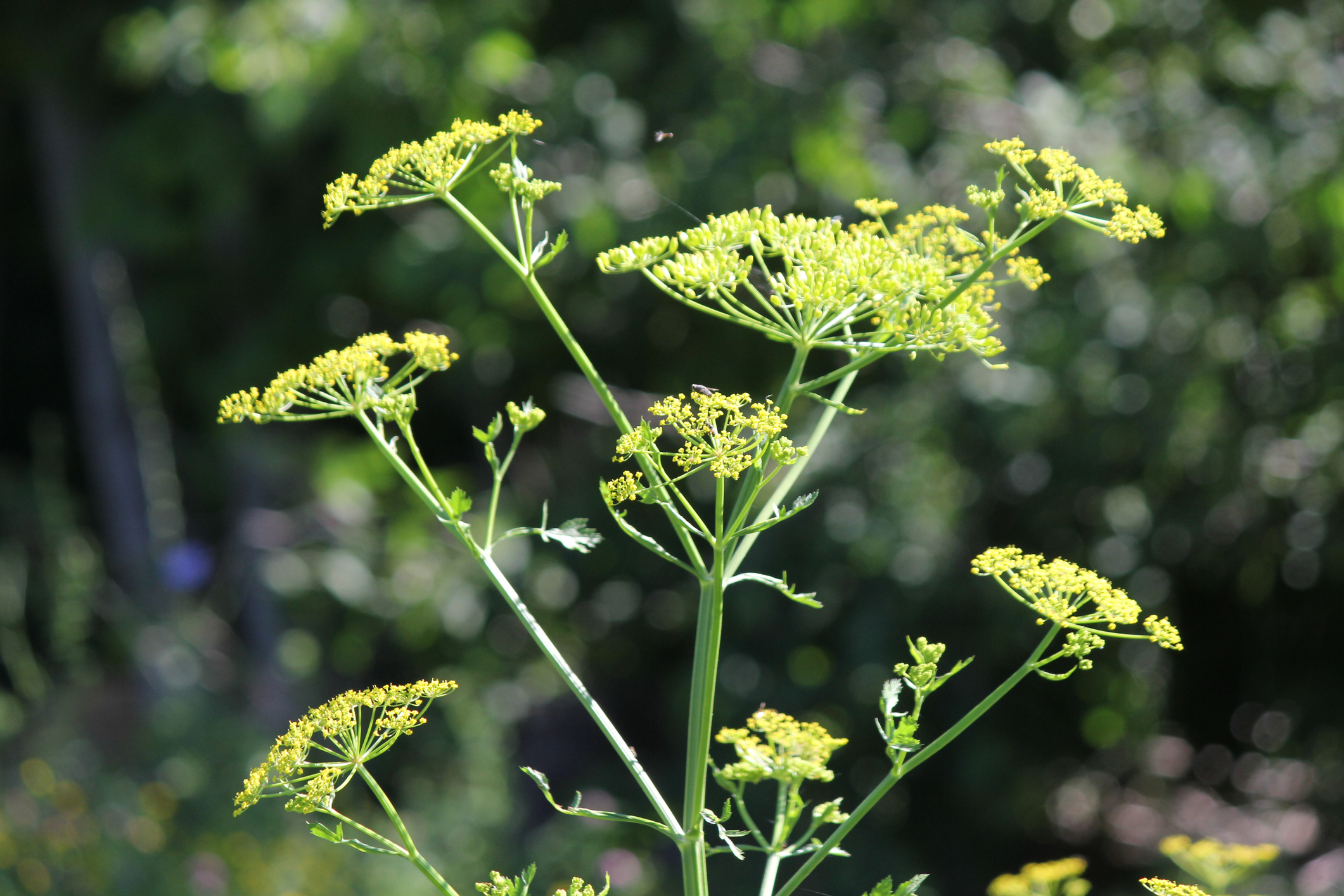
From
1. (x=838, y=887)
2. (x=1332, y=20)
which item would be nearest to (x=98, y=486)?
(x=838, y=887)

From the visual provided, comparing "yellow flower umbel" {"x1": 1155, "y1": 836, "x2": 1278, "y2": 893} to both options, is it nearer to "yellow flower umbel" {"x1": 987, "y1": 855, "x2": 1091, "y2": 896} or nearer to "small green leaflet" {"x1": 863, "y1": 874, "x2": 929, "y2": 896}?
"yellow flower umbel" {"x1": 987, "y1": 855, "x2": 1091, "y2": 896}

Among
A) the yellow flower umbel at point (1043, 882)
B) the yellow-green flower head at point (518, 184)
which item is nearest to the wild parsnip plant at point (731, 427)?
the yellow-green flower head at point (518, 184)

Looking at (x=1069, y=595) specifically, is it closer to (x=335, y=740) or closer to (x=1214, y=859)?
(x=1214, y=859)

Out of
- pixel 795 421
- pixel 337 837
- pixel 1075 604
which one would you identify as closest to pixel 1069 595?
pixel 1075 604

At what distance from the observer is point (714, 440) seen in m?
0.97

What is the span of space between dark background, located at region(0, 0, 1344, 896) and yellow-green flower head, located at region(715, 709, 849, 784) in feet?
9.04

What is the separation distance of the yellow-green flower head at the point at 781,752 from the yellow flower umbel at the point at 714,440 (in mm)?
233

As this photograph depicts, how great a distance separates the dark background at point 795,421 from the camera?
13.3ft

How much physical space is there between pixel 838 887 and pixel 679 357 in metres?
2.27

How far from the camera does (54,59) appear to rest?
545 centimetres

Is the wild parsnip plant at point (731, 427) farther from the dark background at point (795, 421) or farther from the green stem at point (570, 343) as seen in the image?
the dark background at point (795, 421)

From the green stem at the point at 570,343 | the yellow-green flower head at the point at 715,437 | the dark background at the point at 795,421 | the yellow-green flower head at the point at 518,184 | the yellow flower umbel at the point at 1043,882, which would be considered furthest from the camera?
the dark background at the point at 795,421

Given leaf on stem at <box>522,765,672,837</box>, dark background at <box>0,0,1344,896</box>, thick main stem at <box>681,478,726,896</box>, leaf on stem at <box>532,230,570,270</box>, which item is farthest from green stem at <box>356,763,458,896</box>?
dark background at <box>0,0,1344,896</box>

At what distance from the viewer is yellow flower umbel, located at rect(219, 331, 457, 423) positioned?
3.64 feet
